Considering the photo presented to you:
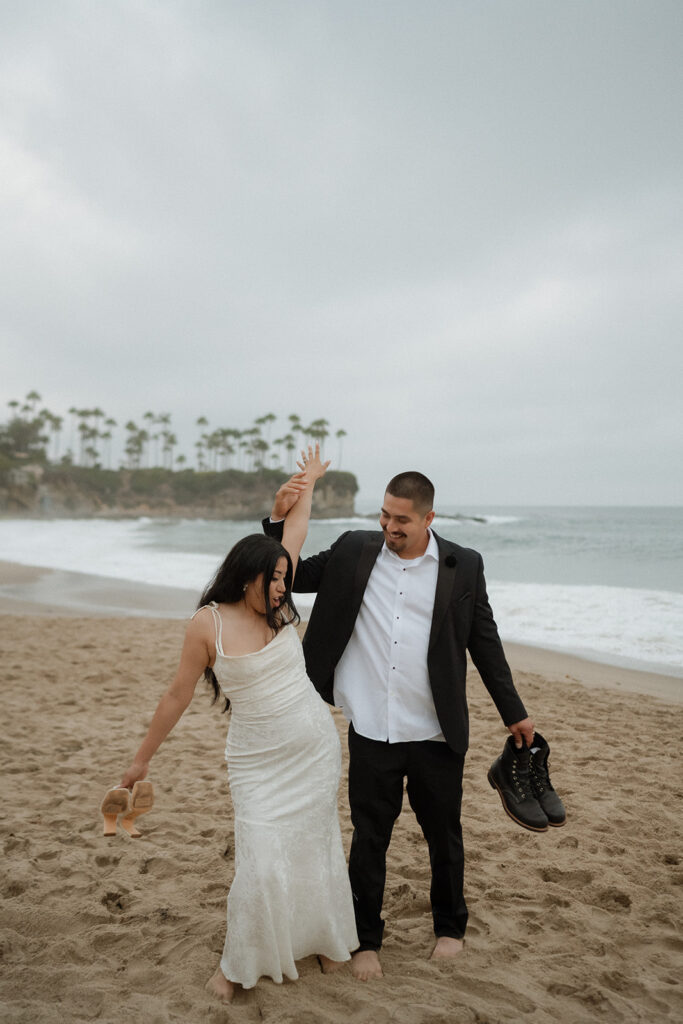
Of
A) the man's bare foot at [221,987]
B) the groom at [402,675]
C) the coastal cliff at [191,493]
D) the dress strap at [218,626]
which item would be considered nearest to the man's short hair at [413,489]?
the groom at [402,675]

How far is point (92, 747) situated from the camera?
5633 mm

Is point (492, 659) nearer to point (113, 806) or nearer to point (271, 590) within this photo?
point (271, 590)

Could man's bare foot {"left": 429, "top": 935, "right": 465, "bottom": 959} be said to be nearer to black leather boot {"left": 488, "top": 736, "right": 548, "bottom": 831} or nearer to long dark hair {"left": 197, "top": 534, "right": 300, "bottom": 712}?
black leather boot {"left": 488, "top": 736, "right": 548, "bottom": 831}

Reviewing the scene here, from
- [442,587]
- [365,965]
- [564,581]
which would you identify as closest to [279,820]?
[365,965]

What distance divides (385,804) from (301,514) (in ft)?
4.25

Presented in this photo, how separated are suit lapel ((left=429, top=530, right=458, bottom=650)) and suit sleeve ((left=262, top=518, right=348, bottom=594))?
507mm

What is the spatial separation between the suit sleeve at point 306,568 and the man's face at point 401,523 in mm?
339

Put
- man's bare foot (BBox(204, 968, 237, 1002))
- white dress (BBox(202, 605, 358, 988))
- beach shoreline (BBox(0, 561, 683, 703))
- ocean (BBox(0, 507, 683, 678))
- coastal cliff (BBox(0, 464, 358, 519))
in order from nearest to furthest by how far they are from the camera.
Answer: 1. white dress (BBox(202, 605, 358, 988))
2. man's bare foot (BBox(204, 968, 237, 1002))
3. beach shoreline (BBox(0, 561, 683, 703))
4. ocean (BBox(0, 507, 683, 678))
5. coastal cliff (BBox(0, 464, 358, 519))

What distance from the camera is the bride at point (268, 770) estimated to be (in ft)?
8.20

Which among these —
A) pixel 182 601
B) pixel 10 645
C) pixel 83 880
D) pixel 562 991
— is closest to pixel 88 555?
pixel 182 601

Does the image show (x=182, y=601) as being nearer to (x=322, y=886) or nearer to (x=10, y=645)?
(x=10, y=645)

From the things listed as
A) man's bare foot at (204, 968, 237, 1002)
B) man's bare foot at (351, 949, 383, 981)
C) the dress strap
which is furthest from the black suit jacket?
man's bare foot at (204, 968, 237, 1002)

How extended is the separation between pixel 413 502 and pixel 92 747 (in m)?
4.08

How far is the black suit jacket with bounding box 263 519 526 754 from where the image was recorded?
2.93 m
